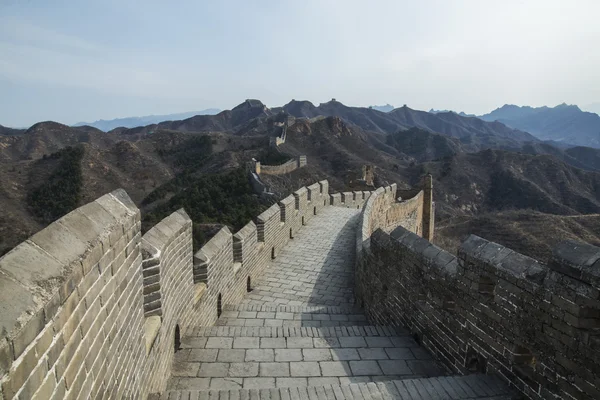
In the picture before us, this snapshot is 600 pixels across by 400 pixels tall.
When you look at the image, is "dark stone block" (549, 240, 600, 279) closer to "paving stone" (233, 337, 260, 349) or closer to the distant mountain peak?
"paving stone" (233, 337, 260, 349)

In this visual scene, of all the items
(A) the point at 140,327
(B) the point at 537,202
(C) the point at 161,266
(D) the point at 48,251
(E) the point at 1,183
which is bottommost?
(B) the point at 537,202

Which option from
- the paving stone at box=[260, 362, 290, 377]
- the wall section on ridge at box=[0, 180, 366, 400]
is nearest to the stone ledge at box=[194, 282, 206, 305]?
the wall section on ridge at box=[0, 180, 366, 400]

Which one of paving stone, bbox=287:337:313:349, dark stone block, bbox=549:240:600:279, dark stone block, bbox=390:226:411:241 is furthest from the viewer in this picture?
dark stone block, bbox=390:226:411:241

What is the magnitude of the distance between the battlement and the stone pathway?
10.8 inches

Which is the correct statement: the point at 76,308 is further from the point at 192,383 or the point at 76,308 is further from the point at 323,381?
the point at 323,381

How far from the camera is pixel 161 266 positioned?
10.9ft

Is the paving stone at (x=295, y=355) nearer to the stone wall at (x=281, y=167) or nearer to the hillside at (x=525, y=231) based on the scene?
the hillside at (x=525, y=231)

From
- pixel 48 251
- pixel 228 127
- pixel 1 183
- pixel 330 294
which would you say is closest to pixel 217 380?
pixel 48 251

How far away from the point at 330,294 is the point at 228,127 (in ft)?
375

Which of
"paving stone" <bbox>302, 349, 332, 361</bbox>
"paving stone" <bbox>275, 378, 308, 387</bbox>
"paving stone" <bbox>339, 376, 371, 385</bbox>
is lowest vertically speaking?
"paving stone" <bbox>339, 376, 371, 385</bbox>

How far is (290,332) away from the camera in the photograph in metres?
4.51

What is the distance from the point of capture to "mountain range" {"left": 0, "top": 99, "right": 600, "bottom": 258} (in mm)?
29078

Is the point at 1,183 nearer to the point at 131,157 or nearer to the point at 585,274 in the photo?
the point at 131,157

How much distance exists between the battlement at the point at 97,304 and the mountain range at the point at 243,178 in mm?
18648
